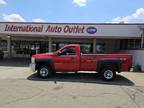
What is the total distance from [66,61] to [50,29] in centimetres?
1075

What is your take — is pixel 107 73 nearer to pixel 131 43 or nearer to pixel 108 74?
pixel 108 74

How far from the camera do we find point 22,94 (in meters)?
9.15

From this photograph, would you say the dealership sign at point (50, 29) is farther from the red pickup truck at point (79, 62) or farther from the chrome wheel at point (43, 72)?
the chrome wheel at point (43, 72)

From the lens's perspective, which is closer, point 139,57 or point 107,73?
point 107,73

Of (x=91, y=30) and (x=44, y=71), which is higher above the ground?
(x=91, y=30)

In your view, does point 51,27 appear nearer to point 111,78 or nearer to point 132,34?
point 132,34

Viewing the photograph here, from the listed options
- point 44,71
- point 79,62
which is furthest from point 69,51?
point 44,71

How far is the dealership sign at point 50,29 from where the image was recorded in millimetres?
23688

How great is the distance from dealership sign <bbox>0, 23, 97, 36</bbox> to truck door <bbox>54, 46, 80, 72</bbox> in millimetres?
10042

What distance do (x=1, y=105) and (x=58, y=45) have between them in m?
25.3

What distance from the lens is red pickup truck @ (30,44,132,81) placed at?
1350cm

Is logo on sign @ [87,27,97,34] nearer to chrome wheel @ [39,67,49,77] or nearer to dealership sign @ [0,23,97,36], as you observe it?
dealership sign @ [0,23,97,36]

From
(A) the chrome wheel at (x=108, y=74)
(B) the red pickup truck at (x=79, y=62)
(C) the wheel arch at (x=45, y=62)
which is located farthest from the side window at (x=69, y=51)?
(A) the chrome wheel at (x=108, y=74)

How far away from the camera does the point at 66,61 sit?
1384 cm
